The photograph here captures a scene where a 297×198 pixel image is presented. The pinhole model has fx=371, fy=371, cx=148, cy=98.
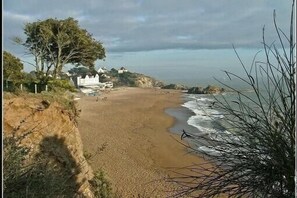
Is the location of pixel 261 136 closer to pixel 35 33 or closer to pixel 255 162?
pixel 255 162

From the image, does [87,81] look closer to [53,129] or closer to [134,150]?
[134,150]

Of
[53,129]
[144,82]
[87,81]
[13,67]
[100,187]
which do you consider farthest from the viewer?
[144,82]

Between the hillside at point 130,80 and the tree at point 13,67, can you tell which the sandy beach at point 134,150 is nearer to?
the tree at point 13,67

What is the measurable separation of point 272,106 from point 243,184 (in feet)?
1.07

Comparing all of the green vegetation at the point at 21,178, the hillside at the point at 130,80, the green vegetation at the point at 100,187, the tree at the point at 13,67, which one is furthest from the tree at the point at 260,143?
the hillside at the point at 130,80

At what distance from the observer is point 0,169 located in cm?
136

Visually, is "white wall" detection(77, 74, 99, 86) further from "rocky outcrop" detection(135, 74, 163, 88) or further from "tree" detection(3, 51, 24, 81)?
"tree" detection(3, 51, 24, 81)

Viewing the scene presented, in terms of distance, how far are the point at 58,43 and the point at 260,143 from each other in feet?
55.2

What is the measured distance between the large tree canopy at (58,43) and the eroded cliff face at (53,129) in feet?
30.6

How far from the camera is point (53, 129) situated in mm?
6801

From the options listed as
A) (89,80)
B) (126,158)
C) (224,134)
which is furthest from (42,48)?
(89,80)

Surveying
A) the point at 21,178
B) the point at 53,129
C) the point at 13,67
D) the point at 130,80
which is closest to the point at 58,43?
→ the point at 13,67

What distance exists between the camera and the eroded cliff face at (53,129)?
5.76 meters

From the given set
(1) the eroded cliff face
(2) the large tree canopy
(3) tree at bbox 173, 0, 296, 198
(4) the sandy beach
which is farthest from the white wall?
(3) tree at bbox 173, 0, 296, 198
